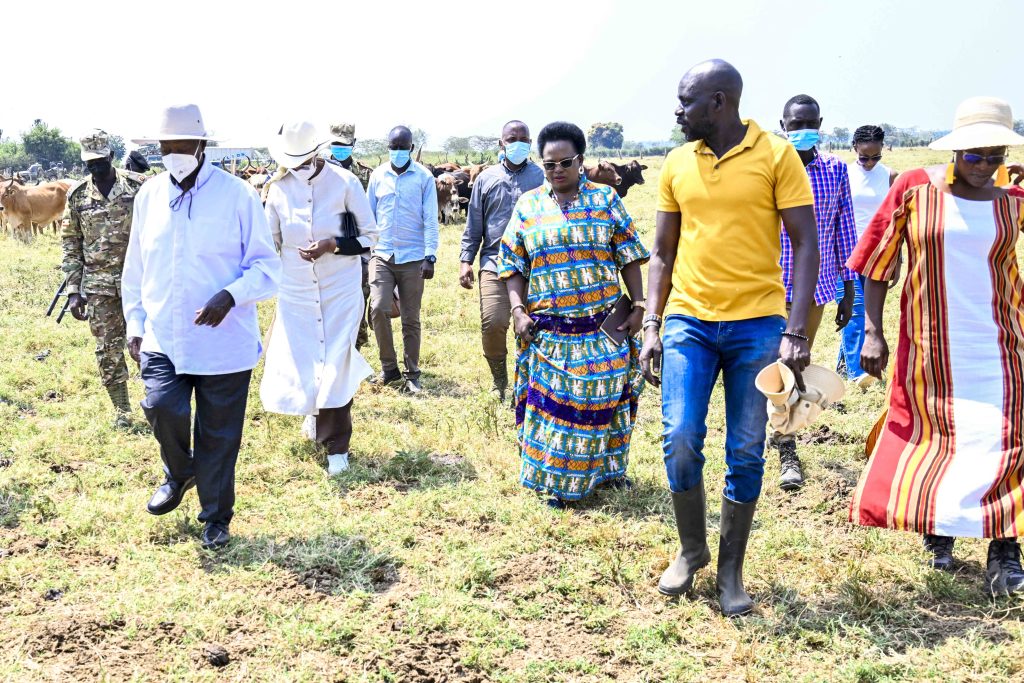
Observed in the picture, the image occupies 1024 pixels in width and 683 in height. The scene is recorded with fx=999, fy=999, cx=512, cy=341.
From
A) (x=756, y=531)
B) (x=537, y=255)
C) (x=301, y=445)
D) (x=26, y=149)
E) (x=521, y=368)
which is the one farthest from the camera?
(x=26, y=149)

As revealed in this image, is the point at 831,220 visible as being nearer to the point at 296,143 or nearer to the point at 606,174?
the point at 296,143

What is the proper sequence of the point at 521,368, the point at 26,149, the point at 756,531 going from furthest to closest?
the point at 26,149, the point at 521,368, the point at 756,531

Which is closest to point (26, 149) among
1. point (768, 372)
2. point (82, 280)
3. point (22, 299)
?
point (22, 299)

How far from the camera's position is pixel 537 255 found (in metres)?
5.01

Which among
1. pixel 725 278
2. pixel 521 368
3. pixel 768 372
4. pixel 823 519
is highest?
pixel 725 278

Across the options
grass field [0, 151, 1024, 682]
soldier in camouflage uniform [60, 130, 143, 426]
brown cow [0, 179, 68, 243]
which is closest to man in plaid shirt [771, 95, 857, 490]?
grass field [0, 151, 1024, 682]

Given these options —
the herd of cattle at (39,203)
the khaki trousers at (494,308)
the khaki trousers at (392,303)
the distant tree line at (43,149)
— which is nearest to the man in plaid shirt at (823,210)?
the khaki trousers at (494,308)

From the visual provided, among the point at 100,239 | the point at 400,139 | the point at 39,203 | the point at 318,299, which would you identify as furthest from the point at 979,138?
the point at 39,203

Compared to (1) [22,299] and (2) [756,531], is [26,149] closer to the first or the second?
(1) [22,299]

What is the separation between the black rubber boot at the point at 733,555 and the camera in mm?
3822

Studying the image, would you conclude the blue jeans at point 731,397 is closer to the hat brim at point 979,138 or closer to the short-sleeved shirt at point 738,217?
the short-sleeved shirt at point 738,217

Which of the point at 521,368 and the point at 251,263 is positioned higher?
the point at 251,263

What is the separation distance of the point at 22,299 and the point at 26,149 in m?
68.1

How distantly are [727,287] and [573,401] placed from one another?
1.54 m
